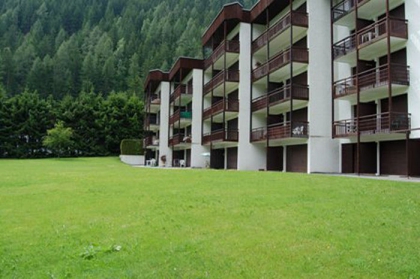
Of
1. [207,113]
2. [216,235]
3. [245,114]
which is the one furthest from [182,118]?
[216,235]

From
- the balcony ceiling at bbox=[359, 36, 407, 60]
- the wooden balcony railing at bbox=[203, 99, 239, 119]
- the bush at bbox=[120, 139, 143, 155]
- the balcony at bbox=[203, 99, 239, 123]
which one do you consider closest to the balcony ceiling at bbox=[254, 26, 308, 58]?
the wooden balcony railing at bbox=[203, 99, 239, 119]

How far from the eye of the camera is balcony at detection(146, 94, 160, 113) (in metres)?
56.6

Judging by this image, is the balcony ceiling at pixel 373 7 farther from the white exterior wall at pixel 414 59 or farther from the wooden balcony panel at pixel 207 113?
the wooden balcony panel at pixel 207 113

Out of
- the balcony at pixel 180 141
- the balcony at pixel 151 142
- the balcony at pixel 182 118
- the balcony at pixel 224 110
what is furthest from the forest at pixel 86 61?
the balcony at pixel 224 110

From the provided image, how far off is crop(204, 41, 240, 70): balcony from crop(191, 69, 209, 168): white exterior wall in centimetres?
361

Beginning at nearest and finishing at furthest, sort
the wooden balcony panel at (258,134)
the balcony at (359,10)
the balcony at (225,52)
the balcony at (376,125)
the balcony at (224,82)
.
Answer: the balcony at (376,125) < the balcony at (359,10) < the wooden balcony panel at (258,134) < the balcony at (224,82) < the balcony at (225,52)

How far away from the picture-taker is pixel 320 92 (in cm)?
2684

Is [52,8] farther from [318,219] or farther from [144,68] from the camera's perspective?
[318,219]

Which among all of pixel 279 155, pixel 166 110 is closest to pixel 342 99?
pixel 279 155

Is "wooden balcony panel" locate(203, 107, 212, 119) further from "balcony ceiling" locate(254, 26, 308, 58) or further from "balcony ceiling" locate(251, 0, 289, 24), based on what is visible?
"balcony ceiling" locate(251, 0, 289, 24)

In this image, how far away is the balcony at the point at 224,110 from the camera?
1369 inches

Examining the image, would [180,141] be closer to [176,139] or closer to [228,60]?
[176,139]

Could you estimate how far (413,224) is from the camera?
791cm

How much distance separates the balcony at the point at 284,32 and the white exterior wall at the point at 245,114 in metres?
1.05
